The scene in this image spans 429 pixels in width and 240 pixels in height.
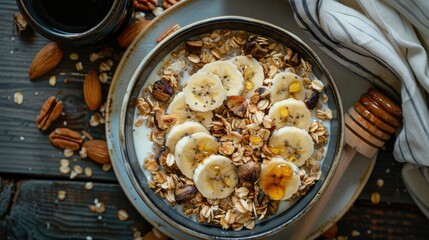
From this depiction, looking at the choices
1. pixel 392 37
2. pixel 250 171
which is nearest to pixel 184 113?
pixel 250 171

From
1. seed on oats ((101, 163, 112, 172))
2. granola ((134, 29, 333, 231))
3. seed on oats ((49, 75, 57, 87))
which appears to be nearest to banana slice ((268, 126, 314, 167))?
granola ((134, 29, 333, 231))

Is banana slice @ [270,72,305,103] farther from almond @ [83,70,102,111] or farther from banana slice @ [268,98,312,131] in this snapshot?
almond @ [83,70,102,111]

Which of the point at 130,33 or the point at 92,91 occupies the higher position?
the point at 130,33

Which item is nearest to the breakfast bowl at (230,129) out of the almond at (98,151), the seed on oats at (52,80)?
the almond at (98,151)

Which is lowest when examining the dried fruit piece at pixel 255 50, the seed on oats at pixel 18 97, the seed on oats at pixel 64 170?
the seed on oats at pixel 64 170

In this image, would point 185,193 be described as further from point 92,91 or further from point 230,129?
point 92,91

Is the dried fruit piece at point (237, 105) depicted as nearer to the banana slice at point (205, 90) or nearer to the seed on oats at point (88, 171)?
the banana slice at point (205, 90)

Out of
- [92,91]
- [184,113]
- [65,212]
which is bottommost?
[65,212]

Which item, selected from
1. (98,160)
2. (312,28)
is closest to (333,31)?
(312,28)
